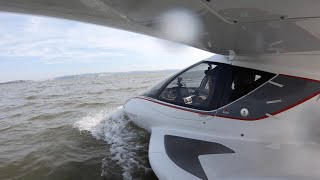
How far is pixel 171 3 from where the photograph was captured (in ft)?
8.07

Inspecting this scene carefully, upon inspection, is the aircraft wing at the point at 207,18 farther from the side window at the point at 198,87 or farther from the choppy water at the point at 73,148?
the choppy water at the point at 73,148

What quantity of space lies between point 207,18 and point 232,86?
2.13m

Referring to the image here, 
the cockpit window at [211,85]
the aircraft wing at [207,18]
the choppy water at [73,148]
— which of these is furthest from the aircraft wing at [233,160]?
the aircraft wing at [207,18]

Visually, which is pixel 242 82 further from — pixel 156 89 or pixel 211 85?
pixel 156 89

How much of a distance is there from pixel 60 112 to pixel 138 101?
690 cm

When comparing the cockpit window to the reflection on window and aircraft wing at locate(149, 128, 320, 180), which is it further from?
aircraft wing at locate(149, 128, 320, 180)

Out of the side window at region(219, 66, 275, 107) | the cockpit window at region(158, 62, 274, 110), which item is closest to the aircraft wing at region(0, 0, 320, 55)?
the side window at region(219, 66, 275, 107)

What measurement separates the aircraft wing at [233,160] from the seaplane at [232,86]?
1 cm

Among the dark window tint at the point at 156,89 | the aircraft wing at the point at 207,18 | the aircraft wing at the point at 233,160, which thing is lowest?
the aircraft wing at the point at 233,160

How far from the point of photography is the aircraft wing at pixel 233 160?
4.02 meters

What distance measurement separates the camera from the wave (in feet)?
19.3

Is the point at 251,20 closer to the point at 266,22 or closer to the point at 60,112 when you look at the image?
the point at 266,22

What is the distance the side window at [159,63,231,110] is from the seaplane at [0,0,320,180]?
2 centimetres

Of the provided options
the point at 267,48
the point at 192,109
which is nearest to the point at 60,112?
the point at 192,109
